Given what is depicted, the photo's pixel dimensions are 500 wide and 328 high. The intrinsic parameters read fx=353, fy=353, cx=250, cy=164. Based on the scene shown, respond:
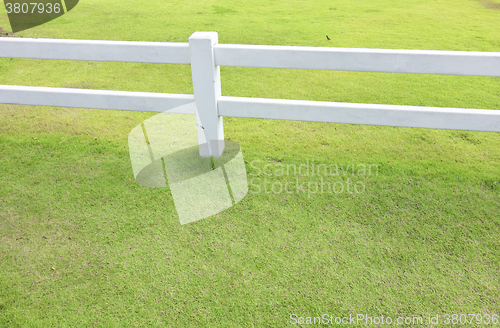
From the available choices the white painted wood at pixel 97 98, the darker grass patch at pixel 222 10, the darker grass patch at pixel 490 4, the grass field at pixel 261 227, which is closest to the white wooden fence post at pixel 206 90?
the white painted wood at pixel 97 98

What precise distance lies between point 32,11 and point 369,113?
7804 mm

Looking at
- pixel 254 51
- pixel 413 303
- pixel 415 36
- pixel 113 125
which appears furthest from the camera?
pixel 415 36

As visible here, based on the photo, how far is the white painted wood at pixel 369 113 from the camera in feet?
8.38

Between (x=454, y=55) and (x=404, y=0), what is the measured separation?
7229mm

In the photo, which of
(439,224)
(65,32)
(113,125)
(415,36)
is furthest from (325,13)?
(439,224)

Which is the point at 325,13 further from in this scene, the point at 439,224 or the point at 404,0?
the point at 439,224

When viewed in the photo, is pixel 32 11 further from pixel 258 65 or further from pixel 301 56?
pixel 301 56

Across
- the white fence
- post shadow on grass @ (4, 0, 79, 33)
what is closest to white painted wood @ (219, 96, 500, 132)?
the white fence

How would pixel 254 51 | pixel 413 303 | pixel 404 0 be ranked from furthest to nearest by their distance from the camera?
pixel 404 0, pixel 254 51, pixel 413 303

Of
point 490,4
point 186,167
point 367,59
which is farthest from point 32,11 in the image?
point 490,4

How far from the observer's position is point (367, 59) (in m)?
2.45

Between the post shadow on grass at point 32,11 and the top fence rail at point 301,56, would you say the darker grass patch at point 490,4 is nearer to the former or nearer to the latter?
the top fence rail at point 301,56

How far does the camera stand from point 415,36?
5883 mm

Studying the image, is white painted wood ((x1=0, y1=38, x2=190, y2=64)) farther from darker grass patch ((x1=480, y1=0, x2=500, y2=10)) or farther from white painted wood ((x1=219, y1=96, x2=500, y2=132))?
darker grass patch ((x1=480, y1=0, x2=500, y2=10))
